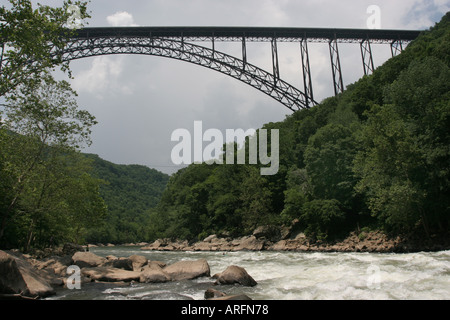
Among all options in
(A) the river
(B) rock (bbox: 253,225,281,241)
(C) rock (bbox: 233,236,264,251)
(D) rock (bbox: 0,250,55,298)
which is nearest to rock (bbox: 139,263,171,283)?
(A) the river

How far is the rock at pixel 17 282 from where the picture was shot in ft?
26.6

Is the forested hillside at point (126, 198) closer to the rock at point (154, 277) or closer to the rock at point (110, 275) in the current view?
the rock at point (110, 275)

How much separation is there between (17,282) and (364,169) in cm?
1917

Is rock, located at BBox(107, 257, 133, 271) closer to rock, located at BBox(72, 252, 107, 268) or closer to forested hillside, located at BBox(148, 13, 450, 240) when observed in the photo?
rock, located at BBox(72, 252, 107, 268)

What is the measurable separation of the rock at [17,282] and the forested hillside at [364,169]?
17446mm

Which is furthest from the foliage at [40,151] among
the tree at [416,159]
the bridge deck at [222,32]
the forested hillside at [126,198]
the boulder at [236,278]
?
the forested hillside at [126,198]

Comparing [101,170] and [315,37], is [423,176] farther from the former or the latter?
[101,170]

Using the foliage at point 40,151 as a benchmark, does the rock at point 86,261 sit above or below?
below

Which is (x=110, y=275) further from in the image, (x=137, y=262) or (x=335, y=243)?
(x=335, y=243)

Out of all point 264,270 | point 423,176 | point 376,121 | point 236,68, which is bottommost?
point 264,270

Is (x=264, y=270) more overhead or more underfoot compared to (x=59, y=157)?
more underfoot

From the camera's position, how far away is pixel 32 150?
1418 cm
